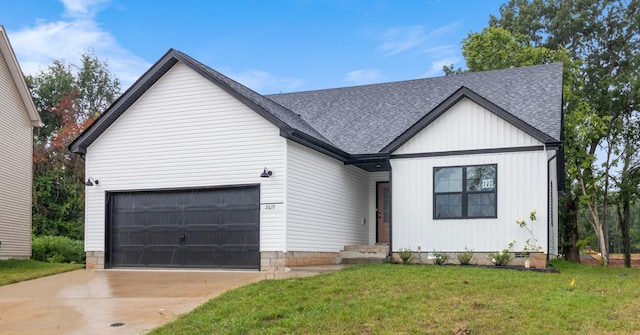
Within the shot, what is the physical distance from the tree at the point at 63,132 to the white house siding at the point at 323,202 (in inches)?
757

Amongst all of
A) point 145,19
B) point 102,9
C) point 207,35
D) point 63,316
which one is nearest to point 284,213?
point 63,316

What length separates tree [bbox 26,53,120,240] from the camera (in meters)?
33.3

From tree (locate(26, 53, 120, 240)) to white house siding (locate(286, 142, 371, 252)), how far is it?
19.2 meters

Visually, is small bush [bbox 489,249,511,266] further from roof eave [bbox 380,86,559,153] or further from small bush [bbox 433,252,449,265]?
roof eave [bbox 380,86,559,153]

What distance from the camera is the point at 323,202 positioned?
17.0 m

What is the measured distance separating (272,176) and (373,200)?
16.4ft

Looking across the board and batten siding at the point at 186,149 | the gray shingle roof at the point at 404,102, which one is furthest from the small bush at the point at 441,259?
the board and batten siding at the point at 186,149

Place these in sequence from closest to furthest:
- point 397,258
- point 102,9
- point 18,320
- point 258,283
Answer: point 18,320, point 258,283, point 397,258, point 102,9

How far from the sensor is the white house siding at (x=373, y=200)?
760 inches

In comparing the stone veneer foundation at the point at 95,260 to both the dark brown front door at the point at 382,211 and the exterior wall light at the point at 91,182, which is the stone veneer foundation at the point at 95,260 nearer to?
the exterior wall light at the point at 91,182

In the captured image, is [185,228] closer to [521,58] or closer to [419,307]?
[419,307]

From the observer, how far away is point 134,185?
1697 cm

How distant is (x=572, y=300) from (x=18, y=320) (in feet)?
28.5

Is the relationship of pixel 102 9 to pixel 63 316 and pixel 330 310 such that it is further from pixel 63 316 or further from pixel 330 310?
pixel 330 310
